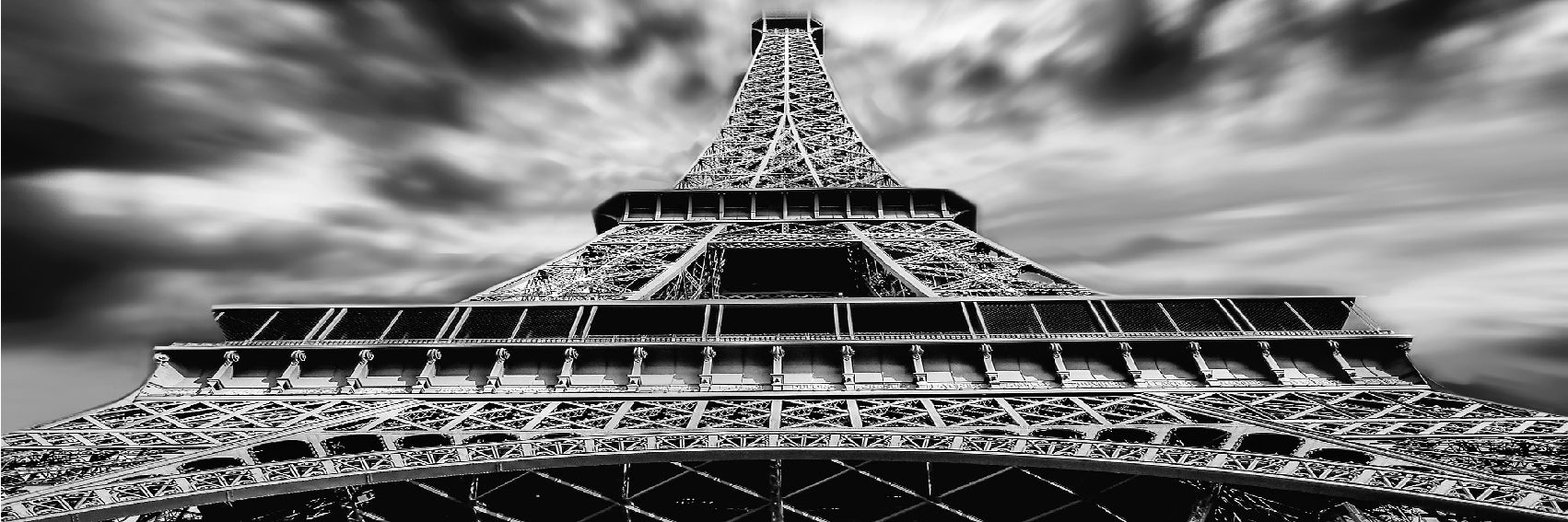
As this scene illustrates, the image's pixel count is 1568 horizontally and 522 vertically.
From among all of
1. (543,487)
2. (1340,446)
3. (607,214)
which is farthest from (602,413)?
(607,214)

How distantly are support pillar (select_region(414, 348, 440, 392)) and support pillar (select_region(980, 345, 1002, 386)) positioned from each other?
930 cm

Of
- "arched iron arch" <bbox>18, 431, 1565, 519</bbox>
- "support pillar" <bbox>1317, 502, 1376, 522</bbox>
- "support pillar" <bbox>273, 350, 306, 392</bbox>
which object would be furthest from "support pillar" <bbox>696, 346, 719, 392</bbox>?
"support pillar" <bbox>1317, 502, 1376, 522</bbox>

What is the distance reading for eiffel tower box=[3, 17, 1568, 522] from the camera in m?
9.04

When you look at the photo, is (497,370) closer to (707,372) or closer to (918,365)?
(707,372)

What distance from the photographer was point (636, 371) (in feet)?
46.7

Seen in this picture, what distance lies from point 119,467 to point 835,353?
9.94m

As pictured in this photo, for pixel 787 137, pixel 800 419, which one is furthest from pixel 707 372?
pixel 787 137

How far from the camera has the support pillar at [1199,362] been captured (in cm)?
1390

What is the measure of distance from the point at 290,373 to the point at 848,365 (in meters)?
9.44

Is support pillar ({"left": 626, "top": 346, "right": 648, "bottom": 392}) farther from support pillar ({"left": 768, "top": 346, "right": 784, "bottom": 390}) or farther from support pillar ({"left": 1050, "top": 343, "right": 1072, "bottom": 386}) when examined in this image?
support pillar ({"left": 1050, "top": 343, "right": 1072, "bottom": 386})

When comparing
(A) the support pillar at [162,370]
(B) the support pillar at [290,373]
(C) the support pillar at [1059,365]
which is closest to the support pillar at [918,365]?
(C) the support pillar at [1059,365]

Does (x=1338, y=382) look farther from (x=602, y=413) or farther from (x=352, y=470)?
(x=352, y=470)

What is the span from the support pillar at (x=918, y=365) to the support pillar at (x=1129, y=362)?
337 cm

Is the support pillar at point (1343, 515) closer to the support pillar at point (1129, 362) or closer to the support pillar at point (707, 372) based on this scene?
the support pillar at point (1129, 362)
